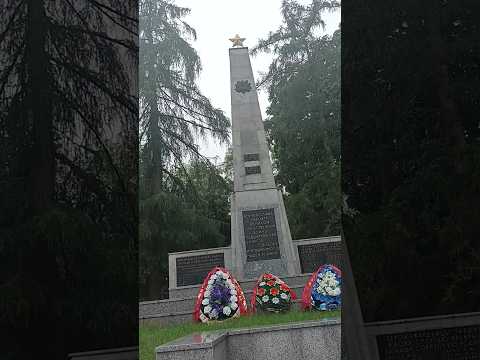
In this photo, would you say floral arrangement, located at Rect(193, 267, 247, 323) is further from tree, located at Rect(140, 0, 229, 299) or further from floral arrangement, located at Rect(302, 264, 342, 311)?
tree, located at Rect(140, 0, 229, 299)

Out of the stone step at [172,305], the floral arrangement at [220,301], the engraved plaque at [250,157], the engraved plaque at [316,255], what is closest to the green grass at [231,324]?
the floral arrangement at [220,301]

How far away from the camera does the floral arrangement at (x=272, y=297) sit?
17.5 feet

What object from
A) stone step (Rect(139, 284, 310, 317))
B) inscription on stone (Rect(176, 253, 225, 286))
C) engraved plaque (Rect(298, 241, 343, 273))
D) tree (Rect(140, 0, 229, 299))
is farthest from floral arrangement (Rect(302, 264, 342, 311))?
tree (Rect(140, 0, 229, 299))

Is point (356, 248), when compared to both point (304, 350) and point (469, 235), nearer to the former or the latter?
point (469, 235)

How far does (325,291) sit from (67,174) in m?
3.43

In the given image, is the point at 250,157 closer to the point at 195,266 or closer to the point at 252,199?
the point at 252,199

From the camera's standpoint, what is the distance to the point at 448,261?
330cm

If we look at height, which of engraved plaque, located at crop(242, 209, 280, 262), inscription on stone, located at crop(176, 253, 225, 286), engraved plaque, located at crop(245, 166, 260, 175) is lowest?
→ inscription on stone, located at crop(176, 253, 225, 286)

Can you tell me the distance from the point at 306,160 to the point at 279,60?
169 inches

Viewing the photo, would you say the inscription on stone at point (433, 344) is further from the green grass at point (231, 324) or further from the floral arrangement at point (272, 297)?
the floral arrangement at point (272, 297)

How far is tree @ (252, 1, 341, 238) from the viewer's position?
9031mm

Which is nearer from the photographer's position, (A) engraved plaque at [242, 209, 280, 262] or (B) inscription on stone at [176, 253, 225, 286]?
(A) engraved plaque at [242, 209, 280, 262]

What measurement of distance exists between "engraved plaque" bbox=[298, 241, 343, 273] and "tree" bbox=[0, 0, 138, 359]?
208 inches

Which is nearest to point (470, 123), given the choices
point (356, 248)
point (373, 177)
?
point (373, 177)
